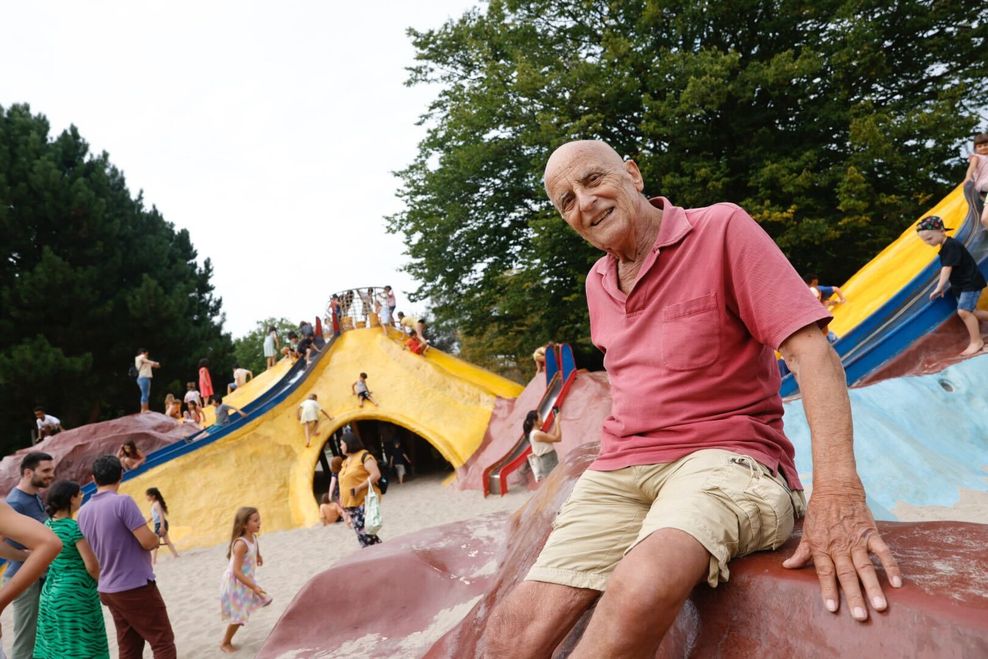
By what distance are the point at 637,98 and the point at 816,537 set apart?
15.4 metres

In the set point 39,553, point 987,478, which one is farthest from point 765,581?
point 987,478

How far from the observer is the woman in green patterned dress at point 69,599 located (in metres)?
4.02

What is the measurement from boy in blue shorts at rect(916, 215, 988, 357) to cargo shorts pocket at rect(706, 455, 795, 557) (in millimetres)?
7159

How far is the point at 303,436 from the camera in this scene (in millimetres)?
14086

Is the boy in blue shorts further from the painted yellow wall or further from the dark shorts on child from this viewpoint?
the painted yellow wall

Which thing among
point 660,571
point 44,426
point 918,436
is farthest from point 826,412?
point 44,426

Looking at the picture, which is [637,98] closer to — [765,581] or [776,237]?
[776,237]

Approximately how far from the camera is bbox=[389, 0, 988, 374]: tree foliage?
13.3 m

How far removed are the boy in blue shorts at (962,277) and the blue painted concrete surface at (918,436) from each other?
1.39 ft

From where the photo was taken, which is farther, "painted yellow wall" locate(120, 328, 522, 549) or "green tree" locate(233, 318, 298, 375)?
"green tree" locate(233, 318, 298, 375)

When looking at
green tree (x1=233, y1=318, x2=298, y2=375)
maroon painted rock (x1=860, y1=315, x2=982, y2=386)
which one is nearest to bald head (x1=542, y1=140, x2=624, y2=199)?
maroon painted rock (x1=860, y1=315, x2=982, y2=386)

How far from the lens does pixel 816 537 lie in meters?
1.36

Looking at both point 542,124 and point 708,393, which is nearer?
point 708,393

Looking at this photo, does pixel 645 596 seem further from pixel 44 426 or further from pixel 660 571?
pixel 44 426
